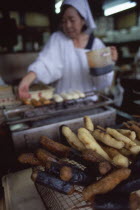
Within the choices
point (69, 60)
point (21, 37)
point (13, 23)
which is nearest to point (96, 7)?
point (69, 60)

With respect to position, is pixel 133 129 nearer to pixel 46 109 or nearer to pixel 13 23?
pixel 46 109

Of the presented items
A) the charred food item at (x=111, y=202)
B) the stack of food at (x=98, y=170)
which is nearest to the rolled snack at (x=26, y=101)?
the stack of food at (x=98, y=170)

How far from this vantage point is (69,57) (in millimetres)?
3773

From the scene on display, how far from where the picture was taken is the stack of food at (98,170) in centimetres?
130

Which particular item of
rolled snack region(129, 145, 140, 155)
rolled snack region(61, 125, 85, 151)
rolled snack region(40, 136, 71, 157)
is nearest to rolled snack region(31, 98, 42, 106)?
rolled snack region(61, 125, 85, 151)

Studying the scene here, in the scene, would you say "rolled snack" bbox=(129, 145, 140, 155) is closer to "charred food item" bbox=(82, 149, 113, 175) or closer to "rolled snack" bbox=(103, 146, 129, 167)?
"rolled snack" bbox=(103, 146, 129, 167)

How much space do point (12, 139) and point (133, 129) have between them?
1438mm

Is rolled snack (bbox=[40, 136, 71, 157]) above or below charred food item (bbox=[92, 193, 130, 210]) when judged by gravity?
above

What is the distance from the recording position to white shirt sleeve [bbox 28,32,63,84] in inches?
140

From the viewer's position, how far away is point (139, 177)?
138 cm

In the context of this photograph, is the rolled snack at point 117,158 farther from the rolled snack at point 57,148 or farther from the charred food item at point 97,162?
the rolled snack at point 57,148

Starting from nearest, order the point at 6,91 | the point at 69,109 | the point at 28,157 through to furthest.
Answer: the point at 28,157 → the point at 69,109 → the point at 6,91

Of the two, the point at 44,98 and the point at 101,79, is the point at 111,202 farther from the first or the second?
the point at 101,79

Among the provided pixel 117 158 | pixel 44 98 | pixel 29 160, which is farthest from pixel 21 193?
pixel 44 98
